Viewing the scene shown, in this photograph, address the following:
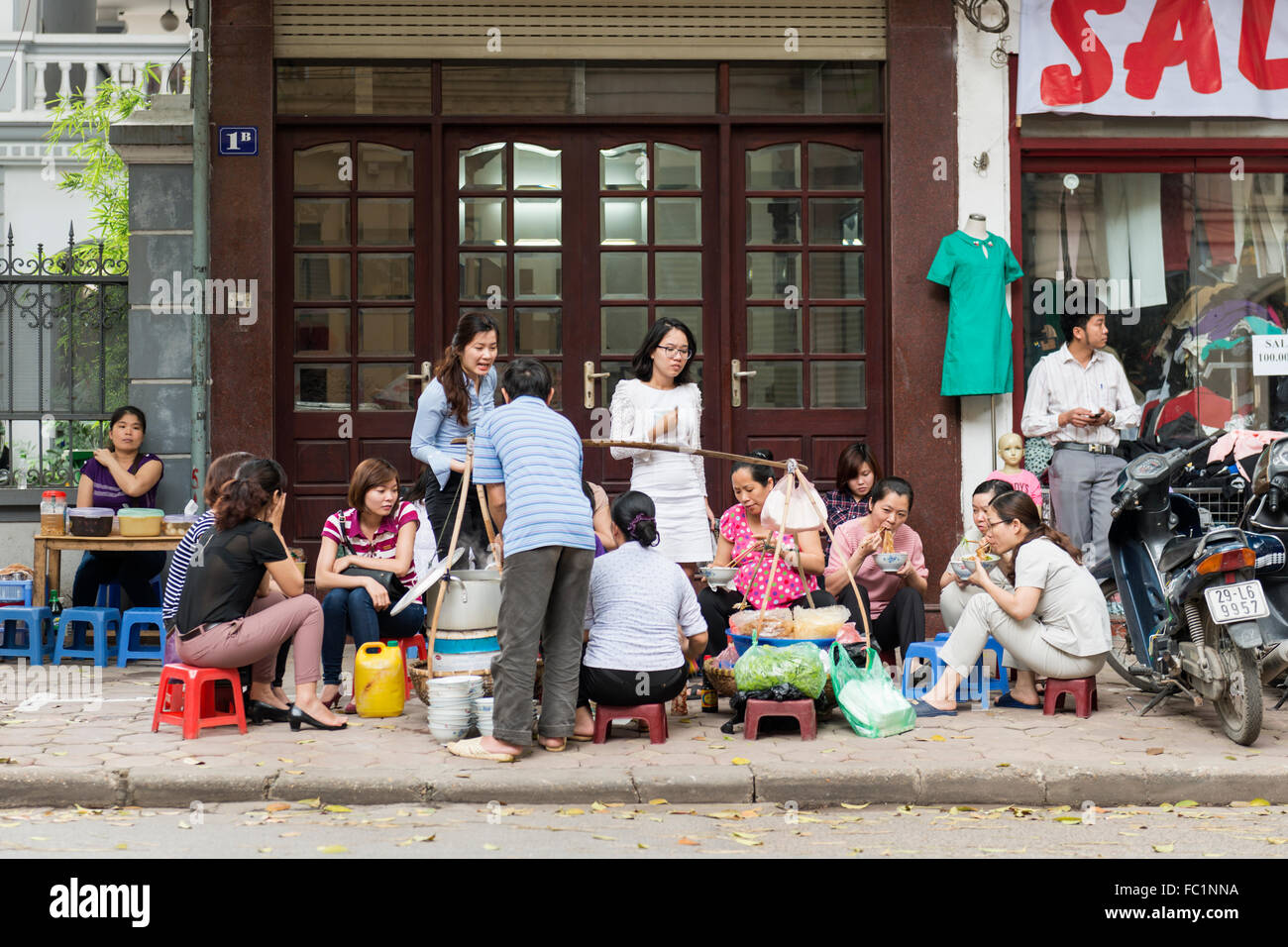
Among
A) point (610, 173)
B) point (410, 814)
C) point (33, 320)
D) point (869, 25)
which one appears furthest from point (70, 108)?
point (410, 814)

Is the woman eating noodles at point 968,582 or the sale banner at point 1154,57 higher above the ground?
the sale banner at point 1154,57

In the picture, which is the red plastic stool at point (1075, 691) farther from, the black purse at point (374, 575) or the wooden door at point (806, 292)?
the black purse at point (374, 575)

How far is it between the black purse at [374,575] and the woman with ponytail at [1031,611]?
2955 mm

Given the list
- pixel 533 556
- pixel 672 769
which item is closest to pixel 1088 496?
pixel 672 769

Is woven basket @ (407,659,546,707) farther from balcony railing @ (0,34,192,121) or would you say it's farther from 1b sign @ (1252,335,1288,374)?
balcony railing @ (0,34,192,121)

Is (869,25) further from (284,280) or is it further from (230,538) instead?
(230,538)

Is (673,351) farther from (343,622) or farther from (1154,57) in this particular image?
(1154,57)

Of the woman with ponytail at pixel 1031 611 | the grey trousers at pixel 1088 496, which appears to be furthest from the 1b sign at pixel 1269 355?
the woman with ponytail at pixel 1031 611

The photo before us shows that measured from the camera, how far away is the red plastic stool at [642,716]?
6578 millimetres

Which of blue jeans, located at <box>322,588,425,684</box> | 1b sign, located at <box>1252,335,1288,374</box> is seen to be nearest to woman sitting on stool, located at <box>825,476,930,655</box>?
blue jeans, located at <box>322,588,425,684</box>

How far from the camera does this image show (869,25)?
1024 cm

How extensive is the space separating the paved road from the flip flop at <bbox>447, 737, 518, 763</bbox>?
17.5 inches

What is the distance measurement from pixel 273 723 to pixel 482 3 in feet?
18.5

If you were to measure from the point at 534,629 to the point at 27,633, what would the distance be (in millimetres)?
4817
